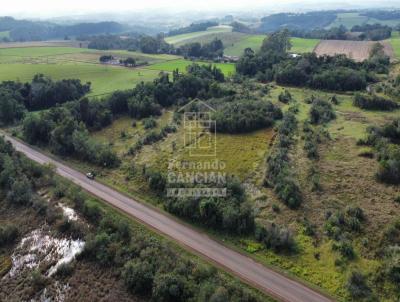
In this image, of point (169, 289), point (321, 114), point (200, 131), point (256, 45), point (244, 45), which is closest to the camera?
point (169, 289)

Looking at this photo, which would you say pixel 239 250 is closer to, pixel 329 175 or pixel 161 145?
pixel 329 175

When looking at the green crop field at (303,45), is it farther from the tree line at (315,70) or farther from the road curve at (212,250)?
the road curve at (212,250)

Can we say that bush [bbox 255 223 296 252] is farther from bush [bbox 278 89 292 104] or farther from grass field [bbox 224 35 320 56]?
grass field [bbox 224 35 320 56]

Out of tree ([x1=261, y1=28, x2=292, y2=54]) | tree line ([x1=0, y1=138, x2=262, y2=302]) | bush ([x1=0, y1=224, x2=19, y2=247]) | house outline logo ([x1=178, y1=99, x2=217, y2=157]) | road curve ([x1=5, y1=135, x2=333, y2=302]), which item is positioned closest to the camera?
tree line ([x1=0, y1=138, x2=262, y2=302])

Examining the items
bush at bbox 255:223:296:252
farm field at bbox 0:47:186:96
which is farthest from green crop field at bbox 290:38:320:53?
bush at bbox 255:223:296:252

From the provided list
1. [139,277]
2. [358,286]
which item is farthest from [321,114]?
[139,277]

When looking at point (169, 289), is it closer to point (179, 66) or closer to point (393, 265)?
point (393, 265)

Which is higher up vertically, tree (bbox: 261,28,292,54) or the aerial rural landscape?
tree (bbox: 261,28,292,54)

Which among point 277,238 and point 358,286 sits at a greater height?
point 277,238
